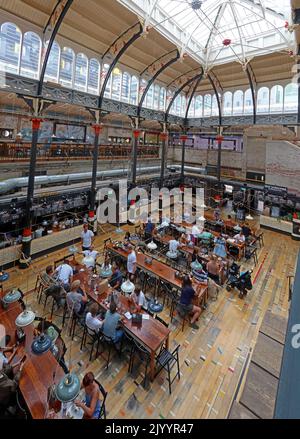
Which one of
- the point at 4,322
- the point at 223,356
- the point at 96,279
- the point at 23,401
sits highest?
the point at 96,279

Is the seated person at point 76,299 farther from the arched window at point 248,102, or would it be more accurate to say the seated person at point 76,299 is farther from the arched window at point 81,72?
the arched window at point 248,102

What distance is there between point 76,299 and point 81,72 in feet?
34.7

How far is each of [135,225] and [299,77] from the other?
40.8 feet

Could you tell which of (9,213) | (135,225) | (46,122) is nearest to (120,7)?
(46,122)

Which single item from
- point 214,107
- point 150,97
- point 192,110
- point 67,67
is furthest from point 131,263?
point 192,110

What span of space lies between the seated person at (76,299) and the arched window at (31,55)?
28.3 ft

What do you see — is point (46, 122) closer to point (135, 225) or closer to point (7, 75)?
point (7, 75)

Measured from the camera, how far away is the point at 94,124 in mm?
11375

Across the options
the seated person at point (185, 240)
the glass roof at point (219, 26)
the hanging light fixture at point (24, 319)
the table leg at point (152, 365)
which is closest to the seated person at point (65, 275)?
the hanging light fixture at point (24, 319)

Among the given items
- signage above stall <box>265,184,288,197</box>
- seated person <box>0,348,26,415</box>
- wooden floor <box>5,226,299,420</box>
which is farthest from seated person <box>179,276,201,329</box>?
signage above stall <box>265,184,288,197</box>

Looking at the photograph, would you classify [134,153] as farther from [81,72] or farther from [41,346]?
[41,346]

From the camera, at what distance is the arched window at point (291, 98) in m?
13.8

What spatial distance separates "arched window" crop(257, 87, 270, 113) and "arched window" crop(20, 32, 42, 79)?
13.3 m

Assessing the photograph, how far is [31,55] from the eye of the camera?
8.98m
